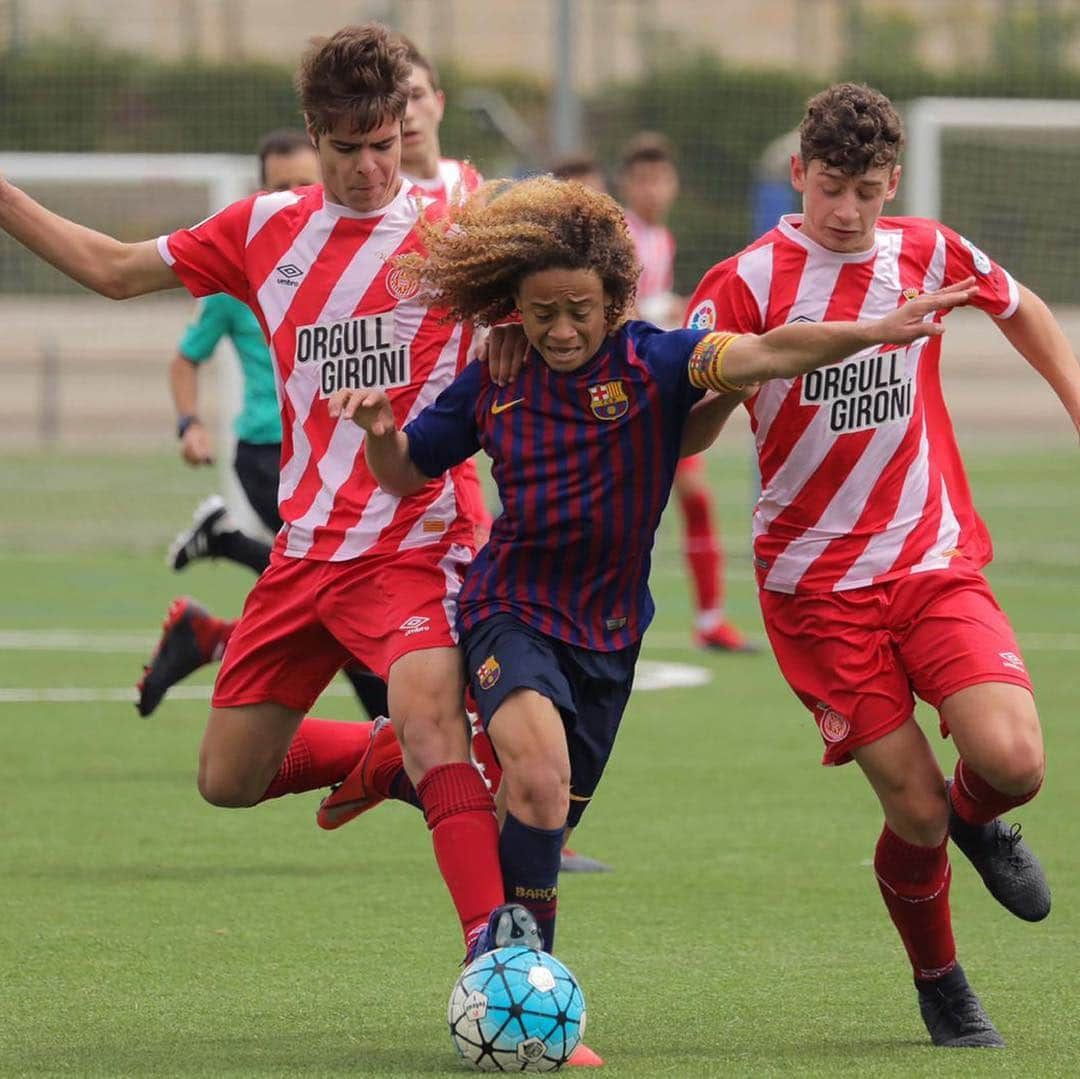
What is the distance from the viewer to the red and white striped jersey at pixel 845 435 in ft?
16.5

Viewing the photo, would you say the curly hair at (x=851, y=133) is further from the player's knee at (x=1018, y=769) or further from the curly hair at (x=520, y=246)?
the player's knee at (x=1018, y=769)

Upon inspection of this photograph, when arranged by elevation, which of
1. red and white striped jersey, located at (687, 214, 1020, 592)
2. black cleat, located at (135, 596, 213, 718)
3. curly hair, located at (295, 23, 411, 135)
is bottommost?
black cleat, located at (135, 596, 213, 718)

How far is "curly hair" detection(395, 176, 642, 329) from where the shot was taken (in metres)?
4.70

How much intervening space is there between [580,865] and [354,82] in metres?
2.58

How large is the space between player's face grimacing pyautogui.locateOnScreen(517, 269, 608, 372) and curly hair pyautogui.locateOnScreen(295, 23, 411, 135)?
1.90 feet

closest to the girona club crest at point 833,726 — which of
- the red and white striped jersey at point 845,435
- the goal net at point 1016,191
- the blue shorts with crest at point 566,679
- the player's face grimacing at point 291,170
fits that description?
the red and white striped jersey at point 845,435

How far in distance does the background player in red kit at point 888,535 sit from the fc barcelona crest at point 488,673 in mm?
746

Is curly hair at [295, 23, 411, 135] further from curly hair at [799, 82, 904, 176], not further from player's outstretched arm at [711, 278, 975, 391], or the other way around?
player's outstretched arm at [711, 278, 975, 391]

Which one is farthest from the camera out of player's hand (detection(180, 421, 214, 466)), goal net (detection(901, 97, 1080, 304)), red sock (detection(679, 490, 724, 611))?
goal net (detection(901, 97, 1080, 304))

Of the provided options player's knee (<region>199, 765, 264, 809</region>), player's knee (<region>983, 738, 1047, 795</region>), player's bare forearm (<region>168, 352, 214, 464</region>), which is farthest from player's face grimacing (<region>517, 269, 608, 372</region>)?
player's bare forearm (<region>168, 352, 214, 464</region>)

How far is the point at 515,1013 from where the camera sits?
4332 mm

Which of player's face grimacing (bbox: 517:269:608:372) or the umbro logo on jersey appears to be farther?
the umbro logo on jersey

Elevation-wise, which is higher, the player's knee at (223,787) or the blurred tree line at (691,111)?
the player's knee at (223,787)

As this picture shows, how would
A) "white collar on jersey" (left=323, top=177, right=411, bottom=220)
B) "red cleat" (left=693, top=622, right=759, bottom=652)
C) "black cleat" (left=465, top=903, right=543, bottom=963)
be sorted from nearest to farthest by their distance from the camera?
1. "black cleat" (left=465, top=903, right=543, bottom=963)
2. "white collar on jersey" (left=323, top=177, right=411, bottom=220)
3. "red cleat" (left=693, top=622, right=759, bottom=652)
